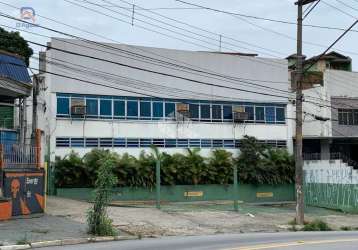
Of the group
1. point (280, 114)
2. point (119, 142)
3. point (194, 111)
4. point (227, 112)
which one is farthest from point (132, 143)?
point (280, 114)

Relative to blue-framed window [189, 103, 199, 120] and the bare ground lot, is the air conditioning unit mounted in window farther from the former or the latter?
the bare ground lot

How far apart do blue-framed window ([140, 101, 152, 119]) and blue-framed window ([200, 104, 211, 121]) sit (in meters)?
3.62

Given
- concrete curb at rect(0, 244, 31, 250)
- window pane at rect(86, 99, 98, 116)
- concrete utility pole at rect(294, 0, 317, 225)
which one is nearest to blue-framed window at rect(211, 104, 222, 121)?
window pane at rect(86, 99, 98, 116)

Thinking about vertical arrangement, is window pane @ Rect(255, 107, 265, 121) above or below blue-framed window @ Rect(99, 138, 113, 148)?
above

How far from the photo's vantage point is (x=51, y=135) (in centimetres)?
3481

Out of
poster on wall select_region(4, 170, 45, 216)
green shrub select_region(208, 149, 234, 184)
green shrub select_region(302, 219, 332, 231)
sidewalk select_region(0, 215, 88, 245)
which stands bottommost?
green shrub select_region(302, 219, 332, 231)

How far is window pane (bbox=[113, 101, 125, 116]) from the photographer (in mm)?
36781

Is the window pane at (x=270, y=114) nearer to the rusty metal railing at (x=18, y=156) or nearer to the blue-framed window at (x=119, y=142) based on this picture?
the blue-framed window at (x=119, y=142)

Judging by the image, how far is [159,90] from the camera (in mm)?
37938

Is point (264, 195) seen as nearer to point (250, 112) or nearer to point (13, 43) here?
point (250, 112)

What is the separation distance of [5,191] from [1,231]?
3703mm

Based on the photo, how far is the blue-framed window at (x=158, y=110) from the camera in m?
37.8

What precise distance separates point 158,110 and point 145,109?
0.89 meters

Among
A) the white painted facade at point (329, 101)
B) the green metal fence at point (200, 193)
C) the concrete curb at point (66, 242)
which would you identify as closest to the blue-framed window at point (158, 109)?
the white painted facade at point (329, 101)
